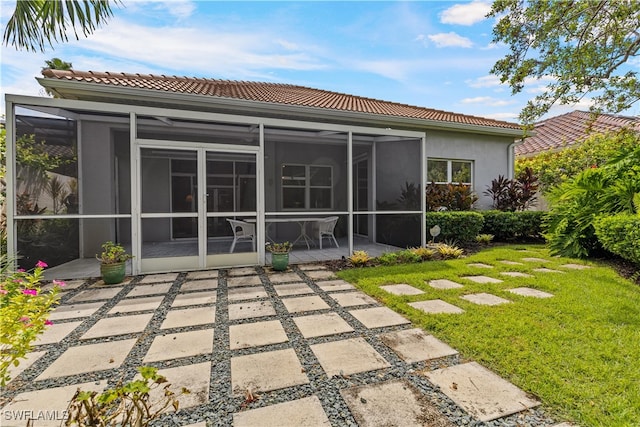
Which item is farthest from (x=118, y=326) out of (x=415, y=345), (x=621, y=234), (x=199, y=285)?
(x=621, y=234)

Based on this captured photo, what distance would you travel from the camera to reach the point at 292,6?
5809 millimetres

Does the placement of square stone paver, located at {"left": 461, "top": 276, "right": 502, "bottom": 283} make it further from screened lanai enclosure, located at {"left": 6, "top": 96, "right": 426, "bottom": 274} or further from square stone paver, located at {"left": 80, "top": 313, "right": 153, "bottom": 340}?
square stone paver, located at {"left": 80, "top": 313, "right": 153, "bottom": 340}

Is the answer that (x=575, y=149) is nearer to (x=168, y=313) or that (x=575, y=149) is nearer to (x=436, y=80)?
(x=436, y=80)

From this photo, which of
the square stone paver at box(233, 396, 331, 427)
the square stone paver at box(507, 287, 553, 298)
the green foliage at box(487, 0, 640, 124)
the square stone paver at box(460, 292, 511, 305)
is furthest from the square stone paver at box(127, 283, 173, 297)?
the green foliage at box(487, 0, 640, 124)

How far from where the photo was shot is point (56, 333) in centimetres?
298

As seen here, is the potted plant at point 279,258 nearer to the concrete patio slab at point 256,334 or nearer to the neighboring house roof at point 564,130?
the concrete patio slab at point 256,334

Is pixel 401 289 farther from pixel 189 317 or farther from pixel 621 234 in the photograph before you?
pixel 621 234

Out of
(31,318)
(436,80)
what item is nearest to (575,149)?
(436,80)

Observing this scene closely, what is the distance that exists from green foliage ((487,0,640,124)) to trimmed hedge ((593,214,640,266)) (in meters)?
3.17

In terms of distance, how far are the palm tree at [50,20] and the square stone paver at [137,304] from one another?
3.33m

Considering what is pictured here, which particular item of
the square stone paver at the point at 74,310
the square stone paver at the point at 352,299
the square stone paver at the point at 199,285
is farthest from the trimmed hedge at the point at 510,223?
the square stone paver at the point at 74,310

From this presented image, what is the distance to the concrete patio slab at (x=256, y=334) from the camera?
277cm

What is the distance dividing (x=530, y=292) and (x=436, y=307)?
1.66 m

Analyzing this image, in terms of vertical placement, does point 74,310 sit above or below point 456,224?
below
